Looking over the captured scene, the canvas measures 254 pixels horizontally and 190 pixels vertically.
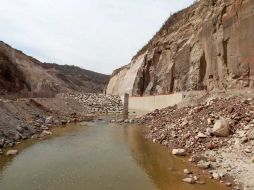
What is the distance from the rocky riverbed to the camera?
13.4 m

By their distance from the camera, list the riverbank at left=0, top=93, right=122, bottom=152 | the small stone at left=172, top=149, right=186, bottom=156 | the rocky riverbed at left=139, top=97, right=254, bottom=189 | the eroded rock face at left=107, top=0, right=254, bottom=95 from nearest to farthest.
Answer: the rocky riverbed at left=139, top=97, right=254, bottom=189
the small stone at left=172, top=149, right=186, bottom=156
the riverbank at left=0, top=93, right=122, bottom=152
the eroded rock face at left=107, top=0, right=254, bottom=95

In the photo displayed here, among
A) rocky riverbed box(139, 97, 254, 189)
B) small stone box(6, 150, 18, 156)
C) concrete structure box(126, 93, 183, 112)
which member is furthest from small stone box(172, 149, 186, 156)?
concrete structure box(126, 93, 183, 112)

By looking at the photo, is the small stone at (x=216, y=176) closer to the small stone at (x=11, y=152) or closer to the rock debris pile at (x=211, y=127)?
the rock debris pile at (x=211, y=127)

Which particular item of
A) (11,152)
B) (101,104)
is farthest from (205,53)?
(101,104)

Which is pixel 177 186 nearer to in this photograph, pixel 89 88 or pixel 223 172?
pixel 223 172

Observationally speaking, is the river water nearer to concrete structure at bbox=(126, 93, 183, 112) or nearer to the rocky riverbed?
the rocky riverbed

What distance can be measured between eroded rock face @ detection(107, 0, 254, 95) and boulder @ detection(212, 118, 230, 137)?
18.3ft

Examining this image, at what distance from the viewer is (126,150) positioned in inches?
747

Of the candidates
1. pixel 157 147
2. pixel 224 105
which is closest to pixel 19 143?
pixel 157 147

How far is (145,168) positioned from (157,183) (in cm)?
222

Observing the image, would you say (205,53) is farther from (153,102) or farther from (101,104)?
(101,104)

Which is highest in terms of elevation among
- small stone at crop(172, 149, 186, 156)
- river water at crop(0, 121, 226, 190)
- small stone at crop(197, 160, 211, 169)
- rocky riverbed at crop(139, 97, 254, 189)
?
rocky riverbed at crop(139, 97, 254, 189)

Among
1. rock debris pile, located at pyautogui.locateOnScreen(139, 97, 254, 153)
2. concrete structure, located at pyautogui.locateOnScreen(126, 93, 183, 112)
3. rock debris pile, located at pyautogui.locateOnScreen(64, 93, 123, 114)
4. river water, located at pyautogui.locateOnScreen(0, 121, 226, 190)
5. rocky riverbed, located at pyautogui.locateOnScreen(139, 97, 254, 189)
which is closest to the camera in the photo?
river water, located at pyautogui.locateOnScreen(0, 121, 226, 190)

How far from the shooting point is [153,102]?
39.7 metres
